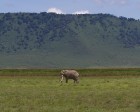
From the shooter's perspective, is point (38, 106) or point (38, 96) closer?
point (38, 106)

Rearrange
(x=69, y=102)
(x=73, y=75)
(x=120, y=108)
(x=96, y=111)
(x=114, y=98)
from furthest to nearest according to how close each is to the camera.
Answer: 1. (x=73, y=75)
2. (x=114, y=98)
3. (x=69, y=102)
4. (x=120, y=108)
5. (x=96, y=111)

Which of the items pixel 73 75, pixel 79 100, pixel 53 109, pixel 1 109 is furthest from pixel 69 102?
pixel 73 75

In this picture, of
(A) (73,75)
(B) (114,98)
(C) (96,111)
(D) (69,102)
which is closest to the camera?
(C) (96,111)

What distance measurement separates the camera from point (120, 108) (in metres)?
24.8

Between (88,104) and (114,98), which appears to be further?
(114,98)

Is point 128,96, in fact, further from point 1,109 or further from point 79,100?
point 1,109

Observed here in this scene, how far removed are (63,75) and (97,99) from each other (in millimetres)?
25159

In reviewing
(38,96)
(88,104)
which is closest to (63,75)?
(38,96)

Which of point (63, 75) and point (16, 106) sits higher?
point (63, 75)

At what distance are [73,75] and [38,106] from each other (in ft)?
89.8

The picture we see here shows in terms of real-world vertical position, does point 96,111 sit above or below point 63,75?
below

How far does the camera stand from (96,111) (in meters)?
23.2

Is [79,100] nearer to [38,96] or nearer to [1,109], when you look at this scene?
[38,96]

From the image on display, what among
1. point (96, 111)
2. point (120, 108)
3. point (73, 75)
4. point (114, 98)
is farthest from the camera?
point (73, 75)
